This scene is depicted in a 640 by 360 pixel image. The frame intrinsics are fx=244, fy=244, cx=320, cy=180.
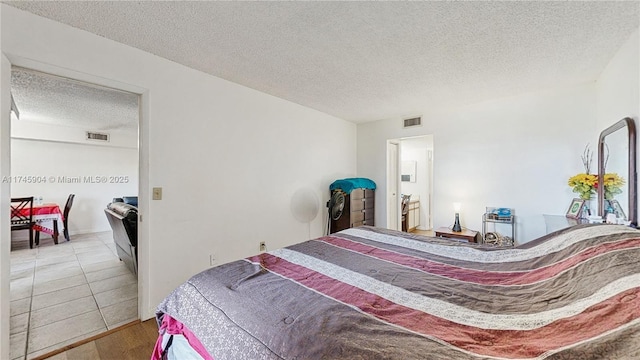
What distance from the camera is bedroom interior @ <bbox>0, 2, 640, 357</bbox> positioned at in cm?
171

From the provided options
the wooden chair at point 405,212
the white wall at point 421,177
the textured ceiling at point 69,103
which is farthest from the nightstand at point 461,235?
the textured ceiling at point 69,103

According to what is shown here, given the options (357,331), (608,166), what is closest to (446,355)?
(357,331)

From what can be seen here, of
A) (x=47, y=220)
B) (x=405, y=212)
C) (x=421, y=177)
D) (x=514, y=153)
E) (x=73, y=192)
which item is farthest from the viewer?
(x=421, y=177)

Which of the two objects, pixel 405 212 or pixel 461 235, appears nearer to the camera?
pixel 461 235

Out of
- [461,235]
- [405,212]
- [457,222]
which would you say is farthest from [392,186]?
[461,235]

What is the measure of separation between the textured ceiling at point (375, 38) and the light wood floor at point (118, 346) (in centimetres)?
238

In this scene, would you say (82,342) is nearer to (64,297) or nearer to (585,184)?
(64,297)

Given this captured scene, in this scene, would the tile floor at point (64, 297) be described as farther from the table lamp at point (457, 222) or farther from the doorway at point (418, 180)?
the doorway at point (418, 180)

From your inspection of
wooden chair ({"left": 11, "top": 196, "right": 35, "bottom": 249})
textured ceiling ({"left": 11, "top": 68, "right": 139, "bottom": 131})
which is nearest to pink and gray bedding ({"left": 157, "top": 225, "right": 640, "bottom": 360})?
textured ceiling ({"left": 11, "top": 68, "right": 139, "bottom": 131})

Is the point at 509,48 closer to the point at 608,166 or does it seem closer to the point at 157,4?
the point at 608,166

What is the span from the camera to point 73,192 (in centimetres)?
559

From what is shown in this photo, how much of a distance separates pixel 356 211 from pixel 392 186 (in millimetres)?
1026

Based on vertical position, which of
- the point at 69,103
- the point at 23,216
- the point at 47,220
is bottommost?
the point at 47,220

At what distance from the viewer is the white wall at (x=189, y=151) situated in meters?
1.82
